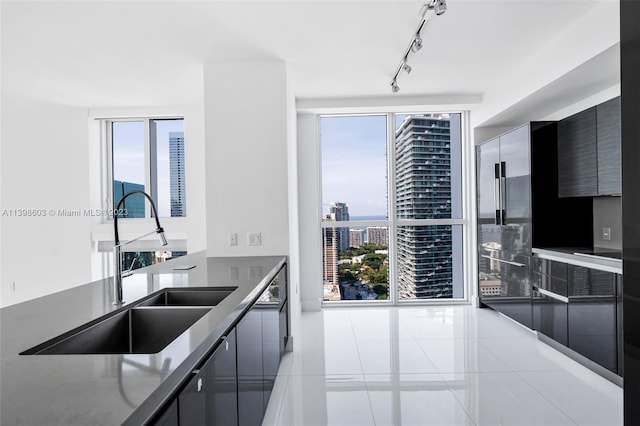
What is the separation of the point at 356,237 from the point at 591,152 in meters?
2.89

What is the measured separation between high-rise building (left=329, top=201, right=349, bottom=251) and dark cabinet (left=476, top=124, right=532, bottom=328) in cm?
173

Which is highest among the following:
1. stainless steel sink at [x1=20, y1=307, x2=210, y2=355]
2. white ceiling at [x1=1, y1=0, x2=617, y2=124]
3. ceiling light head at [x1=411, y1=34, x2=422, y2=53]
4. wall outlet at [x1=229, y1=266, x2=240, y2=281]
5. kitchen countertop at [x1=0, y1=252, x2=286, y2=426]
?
white ceiling at [x1=1, y1=0, x2=617, y2=124]

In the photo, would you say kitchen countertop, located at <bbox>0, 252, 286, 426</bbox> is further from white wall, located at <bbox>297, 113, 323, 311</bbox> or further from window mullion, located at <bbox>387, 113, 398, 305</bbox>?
window mullion, located at <bbox>387, 113, 398, 305</bbox>

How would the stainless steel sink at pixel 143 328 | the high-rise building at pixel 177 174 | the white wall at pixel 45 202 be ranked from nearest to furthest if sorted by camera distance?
the stainless steel sink at pixel 143 328 → the white wall at pixel 45 202 → the high-rise building at pixel 177 174

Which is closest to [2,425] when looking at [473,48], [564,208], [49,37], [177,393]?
[177,393]

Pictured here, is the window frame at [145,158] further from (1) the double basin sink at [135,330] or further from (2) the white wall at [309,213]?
(1) the double basin sink at [135,330]

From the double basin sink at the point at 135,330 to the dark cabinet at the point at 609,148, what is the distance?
10.3ft

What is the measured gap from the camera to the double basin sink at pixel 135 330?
1.33 m

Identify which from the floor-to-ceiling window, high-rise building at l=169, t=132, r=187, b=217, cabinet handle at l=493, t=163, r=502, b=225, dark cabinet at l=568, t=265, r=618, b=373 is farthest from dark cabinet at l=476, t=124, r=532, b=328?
high-rise building at l=169, t=132, r=187, b=217

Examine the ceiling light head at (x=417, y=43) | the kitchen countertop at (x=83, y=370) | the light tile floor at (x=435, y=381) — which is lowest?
the light tile floor at (x=435, y=381)

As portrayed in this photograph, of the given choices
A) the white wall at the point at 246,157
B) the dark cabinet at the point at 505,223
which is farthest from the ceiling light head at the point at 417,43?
the dark cabinet at the point at 505,223

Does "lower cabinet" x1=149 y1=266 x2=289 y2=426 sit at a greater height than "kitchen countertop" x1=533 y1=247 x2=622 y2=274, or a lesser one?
lesser

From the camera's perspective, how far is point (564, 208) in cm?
366

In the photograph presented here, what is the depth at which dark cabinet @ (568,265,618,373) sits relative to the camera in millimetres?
2635
